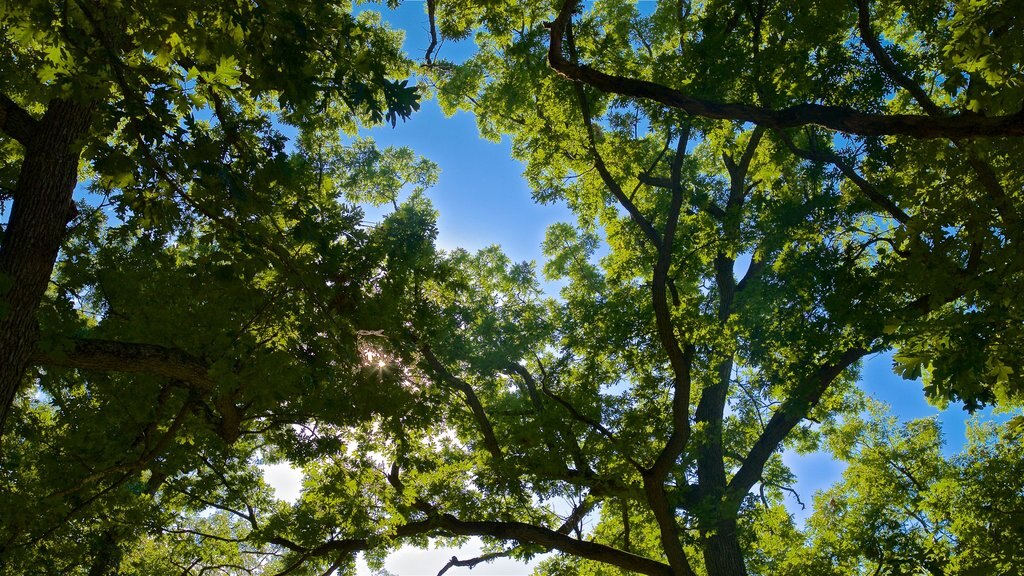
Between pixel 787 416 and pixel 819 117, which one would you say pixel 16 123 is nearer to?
pixel 819 117

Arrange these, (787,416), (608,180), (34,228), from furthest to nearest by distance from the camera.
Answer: (787,416)
(608,180)
(34,228)

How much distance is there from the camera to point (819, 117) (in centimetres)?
498

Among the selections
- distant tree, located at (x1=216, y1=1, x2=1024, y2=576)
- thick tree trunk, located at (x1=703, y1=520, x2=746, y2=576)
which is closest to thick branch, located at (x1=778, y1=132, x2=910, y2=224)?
distant tree, located at (x1=216, y1=1, x2=1024, y2=576)

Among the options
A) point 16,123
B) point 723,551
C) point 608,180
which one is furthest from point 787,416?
point 16,123

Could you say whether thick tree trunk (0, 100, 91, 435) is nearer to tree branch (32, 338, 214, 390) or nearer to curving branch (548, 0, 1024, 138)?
tree branch (32, 338, 214, 390)

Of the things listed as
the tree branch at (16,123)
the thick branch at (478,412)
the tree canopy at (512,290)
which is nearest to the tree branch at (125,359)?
the tree canopy at (512,290)

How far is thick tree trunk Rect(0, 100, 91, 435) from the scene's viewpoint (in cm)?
489

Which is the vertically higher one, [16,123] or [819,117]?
[16,123]

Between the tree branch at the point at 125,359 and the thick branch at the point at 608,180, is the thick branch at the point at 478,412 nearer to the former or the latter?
the thick branch at the point at 608,180

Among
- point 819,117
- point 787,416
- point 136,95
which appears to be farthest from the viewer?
point 787,416

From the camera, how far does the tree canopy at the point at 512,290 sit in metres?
4.69

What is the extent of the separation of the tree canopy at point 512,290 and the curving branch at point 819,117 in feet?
0.08

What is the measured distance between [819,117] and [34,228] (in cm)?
631

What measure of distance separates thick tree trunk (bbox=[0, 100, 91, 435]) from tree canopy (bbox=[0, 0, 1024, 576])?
26 millimetres
